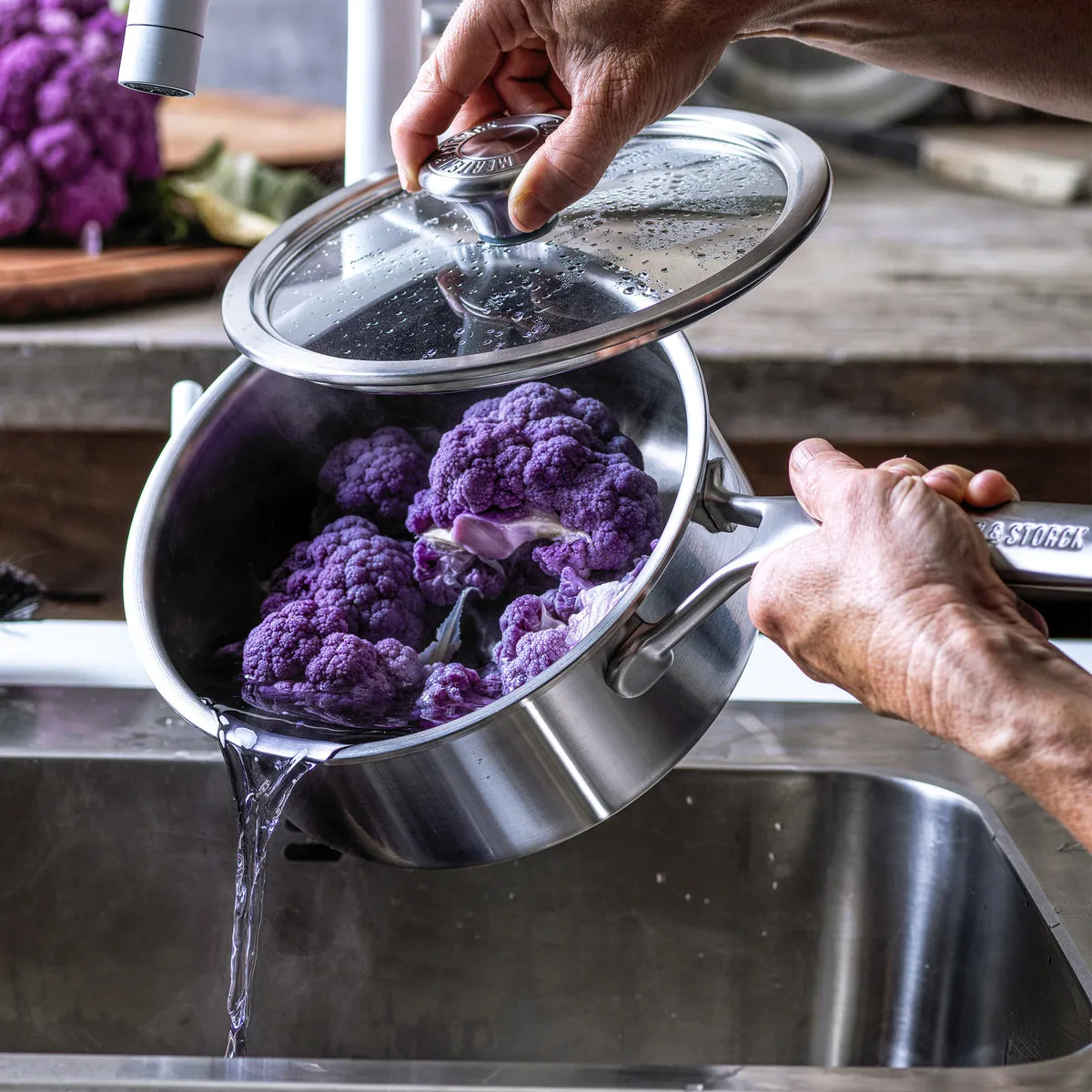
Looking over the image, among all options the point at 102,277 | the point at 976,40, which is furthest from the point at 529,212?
the point at 102,277

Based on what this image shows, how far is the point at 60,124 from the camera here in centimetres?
126

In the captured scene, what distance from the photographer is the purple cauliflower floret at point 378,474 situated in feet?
2.07

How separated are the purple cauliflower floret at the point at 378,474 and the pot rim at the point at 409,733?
0.22ft

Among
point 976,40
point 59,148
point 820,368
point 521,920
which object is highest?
point 976,40

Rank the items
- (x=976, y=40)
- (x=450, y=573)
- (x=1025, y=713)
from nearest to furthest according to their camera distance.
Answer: (x=1025, y=713) → (x=450, y=573) → (x=976, y=40)

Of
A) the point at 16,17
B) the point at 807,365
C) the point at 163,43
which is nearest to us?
the point at 163,43

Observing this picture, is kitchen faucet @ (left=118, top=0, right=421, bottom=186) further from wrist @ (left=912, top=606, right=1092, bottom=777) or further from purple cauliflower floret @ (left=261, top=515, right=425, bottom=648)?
wrist @ (left=912, top=606, right=1092, bottom=777)

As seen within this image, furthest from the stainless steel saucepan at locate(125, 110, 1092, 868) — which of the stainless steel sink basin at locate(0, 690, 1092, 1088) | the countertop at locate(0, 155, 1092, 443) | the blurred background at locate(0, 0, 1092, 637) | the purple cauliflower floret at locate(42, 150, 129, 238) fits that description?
the purple cauliflower floret at locate(42, 150, 129, 238)

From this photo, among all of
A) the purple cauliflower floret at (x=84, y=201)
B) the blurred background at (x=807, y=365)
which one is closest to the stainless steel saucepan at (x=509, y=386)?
the blurred background at (x=807, y=365)

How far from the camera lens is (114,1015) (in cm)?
68

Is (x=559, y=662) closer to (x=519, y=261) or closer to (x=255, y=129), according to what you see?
(x=519, y=261)

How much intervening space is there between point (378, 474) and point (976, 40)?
43 centimetres

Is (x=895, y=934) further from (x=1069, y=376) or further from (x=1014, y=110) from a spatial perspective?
(x=1014, y=110)

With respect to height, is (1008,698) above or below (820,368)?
above
